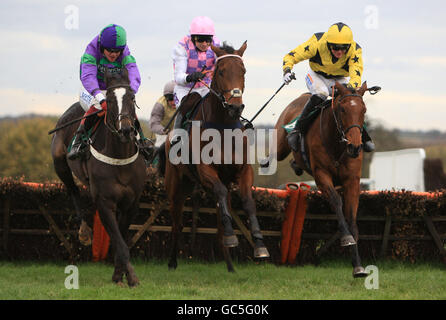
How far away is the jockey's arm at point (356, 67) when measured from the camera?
897 cm

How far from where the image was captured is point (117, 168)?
783 cm

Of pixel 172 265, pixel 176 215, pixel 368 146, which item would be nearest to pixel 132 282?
pixel 172 265

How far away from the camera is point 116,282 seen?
7773 millimetres

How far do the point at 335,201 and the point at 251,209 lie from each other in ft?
4.38

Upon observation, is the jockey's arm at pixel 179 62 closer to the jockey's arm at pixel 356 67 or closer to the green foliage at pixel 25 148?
the jockey's arm at pixel 356 67

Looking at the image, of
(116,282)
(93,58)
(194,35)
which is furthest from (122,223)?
(194,35)

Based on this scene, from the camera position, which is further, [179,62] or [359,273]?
[179,62]

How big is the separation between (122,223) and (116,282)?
2.37 feet

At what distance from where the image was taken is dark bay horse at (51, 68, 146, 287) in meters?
7.42

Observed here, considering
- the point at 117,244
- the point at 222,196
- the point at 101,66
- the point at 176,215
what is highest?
the point at 101,66

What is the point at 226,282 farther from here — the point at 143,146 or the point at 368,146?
the point at 368,146

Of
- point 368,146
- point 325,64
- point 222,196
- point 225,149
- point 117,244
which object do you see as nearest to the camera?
point 117,244

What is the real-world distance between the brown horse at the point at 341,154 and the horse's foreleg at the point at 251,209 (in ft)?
3.71

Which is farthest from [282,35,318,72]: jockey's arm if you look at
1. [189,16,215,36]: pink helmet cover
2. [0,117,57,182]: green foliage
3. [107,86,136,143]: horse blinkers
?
[0,117,57,182]: green foliage
